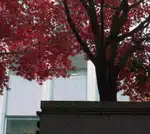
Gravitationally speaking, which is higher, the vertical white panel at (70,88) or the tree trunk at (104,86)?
the vertical white panel at (70,88)

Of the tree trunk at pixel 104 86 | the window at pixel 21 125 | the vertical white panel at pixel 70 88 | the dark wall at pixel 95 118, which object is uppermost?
the vertical white panel at pixel 70 88

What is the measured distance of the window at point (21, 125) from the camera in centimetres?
2075

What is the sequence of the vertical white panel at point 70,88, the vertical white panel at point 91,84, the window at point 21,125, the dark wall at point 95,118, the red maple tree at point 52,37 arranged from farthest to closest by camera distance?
1. the vertical white panel at point 70,88
2. the vertical white panel at point 91,84
3. the window at point 21,125
4. the red maple tree at point 52,37
5. the dark wall at point 95,118

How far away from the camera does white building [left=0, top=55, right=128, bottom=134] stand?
69.0ft

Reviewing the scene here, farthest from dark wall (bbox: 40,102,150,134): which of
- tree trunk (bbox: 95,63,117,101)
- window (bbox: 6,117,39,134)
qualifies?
window (bbox: 6,117,39,134)

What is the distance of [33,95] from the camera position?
70.2 ft

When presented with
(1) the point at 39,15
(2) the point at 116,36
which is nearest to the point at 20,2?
(1) the point at 39,15

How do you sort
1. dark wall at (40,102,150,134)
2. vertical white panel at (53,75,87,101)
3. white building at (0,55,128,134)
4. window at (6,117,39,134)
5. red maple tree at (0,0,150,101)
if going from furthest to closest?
vertical white panel at (53,75,87,101)
white building at (0,55,128,134)
window at (6,117,39,134)
red maple tree at (0,0,150,101)
dark wall at (40,102,150,134)

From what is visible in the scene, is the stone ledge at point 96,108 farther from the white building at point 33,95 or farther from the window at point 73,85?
the window at point 73,85

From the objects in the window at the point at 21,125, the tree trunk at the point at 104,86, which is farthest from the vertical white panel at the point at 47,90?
the tree trunk at the point at 104,86

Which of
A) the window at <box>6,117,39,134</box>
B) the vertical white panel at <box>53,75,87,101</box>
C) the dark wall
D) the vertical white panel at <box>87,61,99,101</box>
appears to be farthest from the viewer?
the vertical white panel at <box>53,75,87,101</box>

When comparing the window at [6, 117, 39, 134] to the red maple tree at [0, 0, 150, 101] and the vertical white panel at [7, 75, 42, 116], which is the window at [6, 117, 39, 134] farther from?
the red maple tree at [0, 0, 150, 101]

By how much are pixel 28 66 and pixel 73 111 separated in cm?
526

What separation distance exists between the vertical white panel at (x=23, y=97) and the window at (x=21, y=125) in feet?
1.15
